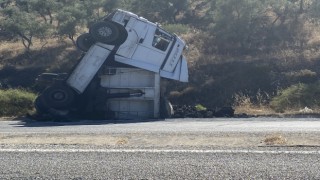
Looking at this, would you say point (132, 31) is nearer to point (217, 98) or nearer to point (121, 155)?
Result: point (217, 98)

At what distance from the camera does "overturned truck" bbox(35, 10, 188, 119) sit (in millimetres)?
21266

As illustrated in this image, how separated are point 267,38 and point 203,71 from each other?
246 inches

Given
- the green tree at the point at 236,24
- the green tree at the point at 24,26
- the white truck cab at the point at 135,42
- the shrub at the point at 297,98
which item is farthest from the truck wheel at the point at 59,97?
the green tree at the point at 24,26

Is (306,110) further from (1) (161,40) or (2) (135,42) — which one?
(2) (135,42)

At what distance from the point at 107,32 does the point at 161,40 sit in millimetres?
1986

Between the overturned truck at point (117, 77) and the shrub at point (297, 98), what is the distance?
4.38 m

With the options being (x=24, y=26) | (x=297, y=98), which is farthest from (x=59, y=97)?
(x=24, y=26)

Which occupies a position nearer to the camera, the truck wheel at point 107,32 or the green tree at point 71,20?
the truck wheel at point 107,32

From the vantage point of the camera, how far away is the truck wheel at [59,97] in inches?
836

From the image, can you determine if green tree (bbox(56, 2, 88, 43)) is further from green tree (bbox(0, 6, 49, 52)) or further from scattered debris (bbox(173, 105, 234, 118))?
scattered debris (bbox(173, 105, 234, 118))

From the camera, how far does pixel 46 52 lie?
33.7 metres

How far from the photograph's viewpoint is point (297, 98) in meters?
24.0

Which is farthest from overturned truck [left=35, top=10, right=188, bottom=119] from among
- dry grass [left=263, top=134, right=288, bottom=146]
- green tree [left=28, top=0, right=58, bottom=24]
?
green tree [left=28, top=0, right=58, bottom=24]

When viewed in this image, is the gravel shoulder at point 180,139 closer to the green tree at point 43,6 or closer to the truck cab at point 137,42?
the truck cab at point 137,42
